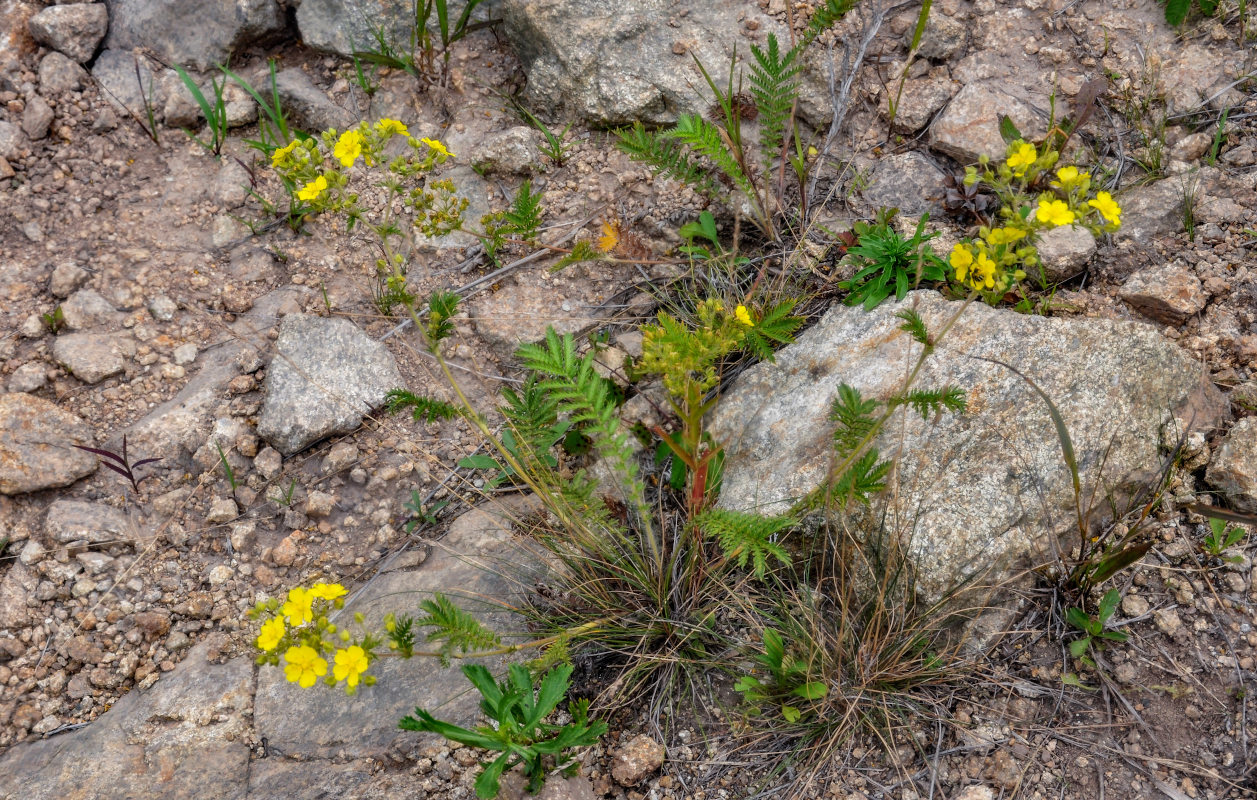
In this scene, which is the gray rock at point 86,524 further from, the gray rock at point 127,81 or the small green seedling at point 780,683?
the small green seedling at point 780,683

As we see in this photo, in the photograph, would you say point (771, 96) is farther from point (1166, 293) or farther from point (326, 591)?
point (326, 591)

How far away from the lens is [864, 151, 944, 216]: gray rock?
3.25 meters

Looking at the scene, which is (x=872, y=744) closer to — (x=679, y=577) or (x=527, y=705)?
(x=679, y=577)

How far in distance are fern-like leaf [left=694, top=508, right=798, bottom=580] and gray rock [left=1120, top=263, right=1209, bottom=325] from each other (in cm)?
155

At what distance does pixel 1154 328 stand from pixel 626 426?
5.82 ft

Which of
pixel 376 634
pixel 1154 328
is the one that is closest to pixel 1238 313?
pixel 1154 328

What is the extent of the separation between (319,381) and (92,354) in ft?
2.98

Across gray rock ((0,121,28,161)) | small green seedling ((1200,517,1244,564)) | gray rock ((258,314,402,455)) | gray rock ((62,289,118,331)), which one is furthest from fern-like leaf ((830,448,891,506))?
gray rock ((0,121,28,161))

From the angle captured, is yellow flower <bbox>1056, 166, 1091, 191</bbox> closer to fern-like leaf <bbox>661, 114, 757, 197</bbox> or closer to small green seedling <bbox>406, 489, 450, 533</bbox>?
fern-like leaf <bbox>661, 114, 757, 197</bbox>

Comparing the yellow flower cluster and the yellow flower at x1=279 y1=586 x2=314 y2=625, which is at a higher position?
the yellow flower at x1=279 y1=586 x2=314 y2=625

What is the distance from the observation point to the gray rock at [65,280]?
3299mm

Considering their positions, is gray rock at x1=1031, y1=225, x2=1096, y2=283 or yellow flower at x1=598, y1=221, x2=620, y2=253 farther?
yellow flower at x1=598, y1=221, x2=620, y2=253

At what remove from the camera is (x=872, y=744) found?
2.34 meters

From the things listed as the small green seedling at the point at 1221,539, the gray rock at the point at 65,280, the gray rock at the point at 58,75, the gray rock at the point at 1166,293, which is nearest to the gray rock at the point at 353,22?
the gray rock at the point at 58,75
